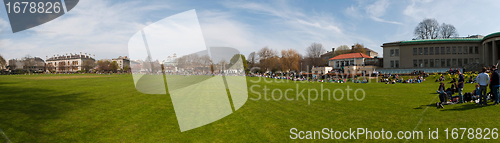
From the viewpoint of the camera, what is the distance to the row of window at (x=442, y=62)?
152ft

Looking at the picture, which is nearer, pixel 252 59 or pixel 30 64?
pixel 30 64

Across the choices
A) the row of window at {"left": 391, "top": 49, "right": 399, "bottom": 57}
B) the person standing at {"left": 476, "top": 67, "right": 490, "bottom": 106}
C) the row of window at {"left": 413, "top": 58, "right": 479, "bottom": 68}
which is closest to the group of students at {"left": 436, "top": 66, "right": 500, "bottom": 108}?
the person standing at {"left": 476, "top": 67, "right": 490, "bottom": 106}

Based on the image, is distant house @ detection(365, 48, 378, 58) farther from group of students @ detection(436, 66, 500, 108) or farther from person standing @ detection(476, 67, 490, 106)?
person standing @ detection(476, 67, 490, 106)

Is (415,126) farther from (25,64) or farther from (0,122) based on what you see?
(25,64)

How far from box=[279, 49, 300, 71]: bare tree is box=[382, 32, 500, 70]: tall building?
3229 cm

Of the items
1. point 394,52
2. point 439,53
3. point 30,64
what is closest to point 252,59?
point 394,52

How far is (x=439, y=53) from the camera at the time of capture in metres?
47.9

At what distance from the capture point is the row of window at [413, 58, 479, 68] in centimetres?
4637

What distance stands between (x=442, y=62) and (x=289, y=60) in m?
42.9

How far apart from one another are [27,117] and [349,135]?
13881mm

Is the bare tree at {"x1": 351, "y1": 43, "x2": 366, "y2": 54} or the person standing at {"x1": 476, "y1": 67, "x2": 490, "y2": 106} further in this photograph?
the bare tree at {"x1": 351, "y1": 43, "x2": 366, "y2": 54}

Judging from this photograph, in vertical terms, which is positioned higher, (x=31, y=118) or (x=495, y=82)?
(x=495, y=82)

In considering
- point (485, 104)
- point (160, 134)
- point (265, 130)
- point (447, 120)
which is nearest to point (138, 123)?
point (160, 134)

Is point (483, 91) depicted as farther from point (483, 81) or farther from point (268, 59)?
point (268, 59)
